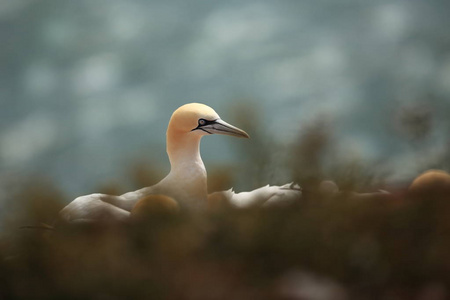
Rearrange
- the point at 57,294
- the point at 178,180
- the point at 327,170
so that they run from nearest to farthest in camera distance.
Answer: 1. the point at 57,294
2. the point at 327,170
3. the point at 178,180

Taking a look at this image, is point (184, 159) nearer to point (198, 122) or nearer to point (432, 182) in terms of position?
point (198, 122)

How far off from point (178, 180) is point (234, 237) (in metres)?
1.41

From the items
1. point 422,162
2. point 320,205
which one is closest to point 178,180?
point 422,162

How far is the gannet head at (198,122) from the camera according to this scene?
1.95 meters

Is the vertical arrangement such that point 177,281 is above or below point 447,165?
below

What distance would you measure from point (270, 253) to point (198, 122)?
1503 mm

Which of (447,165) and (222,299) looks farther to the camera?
(447,165)

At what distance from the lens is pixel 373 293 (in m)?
0.50

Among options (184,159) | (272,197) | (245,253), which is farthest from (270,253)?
(184,159)

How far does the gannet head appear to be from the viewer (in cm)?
195

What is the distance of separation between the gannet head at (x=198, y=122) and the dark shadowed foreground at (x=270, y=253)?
1.44 m

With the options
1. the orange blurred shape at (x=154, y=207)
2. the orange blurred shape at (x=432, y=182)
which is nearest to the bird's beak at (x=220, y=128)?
the orange blurred shape at (x=432, y=182)

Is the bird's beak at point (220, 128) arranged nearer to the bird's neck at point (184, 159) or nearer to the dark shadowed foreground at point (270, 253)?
the bird's neck at point (184, 159)

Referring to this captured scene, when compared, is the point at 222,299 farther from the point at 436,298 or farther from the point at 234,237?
the point at 436,298
